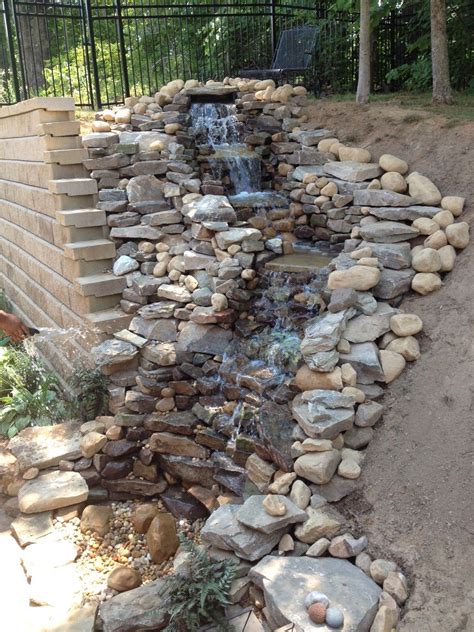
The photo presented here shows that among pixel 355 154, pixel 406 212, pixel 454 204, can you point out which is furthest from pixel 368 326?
pixel 355 154

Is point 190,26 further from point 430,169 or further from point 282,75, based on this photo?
point 430,169

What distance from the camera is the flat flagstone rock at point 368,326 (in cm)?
425

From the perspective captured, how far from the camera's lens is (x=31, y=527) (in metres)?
4.35

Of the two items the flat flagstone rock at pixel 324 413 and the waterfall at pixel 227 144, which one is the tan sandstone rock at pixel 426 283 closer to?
the flat flagstone rock at pixel 324 413

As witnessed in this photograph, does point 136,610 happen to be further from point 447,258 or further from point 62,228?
point 62,228

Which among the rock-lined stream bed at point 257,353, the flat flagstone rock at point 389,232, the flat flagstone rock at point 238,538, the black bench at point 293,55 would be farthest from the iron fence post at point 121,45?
the flat flagstone rock at point 238,538

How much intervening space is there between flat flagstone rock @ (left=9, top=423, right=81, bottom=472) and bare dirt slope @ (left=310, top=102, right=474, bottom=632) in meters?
2.48

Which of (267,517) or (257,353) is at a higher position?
(257,353)

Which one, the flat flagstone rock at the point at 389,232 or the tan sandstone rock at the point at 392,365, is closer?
the tan sandstone rock at the point at 392,365

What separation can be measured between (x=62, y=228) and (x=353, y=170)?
282cm

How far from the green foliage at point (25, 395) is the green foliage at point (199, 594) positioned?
2.58m

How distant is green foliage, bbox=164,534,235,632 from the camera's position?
3.10 metres

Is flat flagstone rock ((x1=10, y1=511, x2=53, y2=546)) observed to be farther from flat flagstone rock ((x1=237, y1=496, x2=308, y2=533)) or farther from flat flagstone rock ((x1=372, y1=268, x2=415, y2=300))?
flat flagstone rock ((x1=372, y1=268, x2=415, y2=300))

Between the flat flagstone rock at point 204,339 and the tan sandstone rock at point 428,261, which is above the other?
the tan sandstone rock at point 428,261
